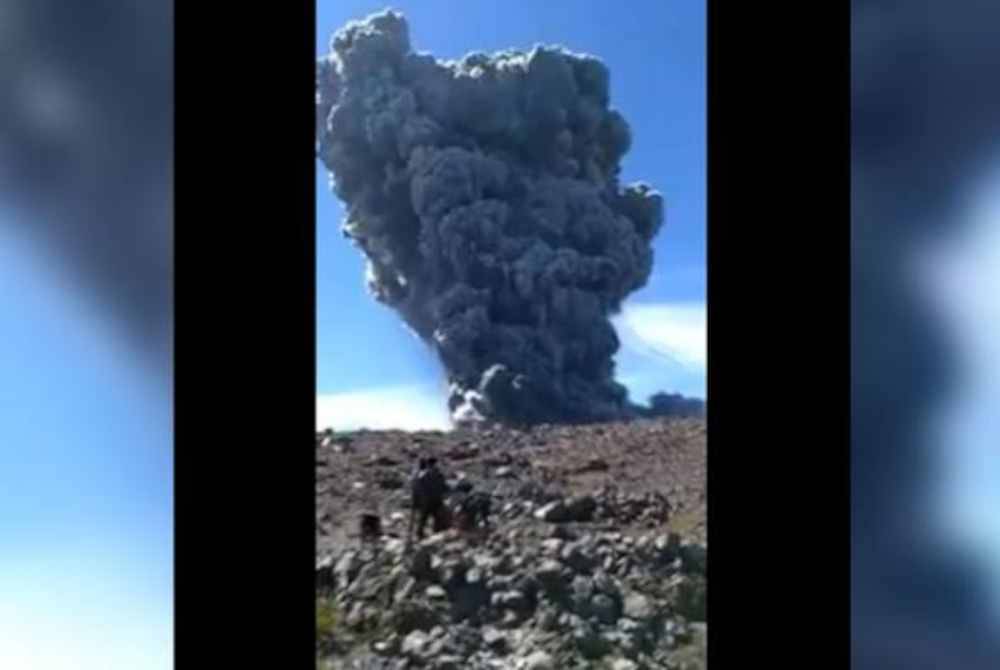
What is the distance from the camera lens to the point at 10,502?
1.04 m

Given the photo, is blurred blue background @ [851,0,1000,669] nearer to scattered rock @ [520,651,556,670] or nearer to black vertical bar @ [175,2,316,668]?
scattered rock @ [520,651,556,670]

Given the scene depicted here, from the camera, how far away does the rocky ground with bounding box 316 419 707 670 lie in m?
1.06

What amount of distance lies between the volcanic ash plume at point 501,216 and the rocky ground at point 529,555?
0.14 feet

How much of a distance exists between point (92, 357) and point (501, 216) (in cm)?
38

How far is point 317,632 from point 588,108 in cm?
53

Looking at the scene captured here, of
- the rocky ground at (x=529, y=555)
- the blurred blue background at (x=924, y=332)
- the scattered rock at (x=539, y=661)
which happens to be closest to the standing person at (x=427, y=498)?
the rocky ground at (x=529, y=555)

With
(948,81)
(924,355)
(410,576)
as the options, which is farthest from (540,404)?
(948,81)

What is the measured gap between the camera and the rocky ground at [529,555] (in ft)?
3.48

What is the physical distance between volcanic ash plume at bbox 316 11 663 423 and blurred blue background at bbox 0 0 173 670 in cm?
18

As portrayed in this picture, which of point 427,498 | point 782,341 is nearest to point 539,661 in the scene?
point 427,498

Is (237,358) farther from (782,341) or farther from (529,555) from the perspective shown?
(782,341)

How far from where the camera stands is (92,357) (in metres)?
1.04

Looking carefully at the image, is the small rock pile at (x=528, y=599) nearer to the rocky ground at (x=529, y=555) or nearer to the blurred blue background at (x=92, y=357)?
the rocky ground at (x=529, y=555)

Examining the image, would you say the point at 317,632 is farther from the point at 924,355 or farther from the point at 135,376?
the point at 924,355
